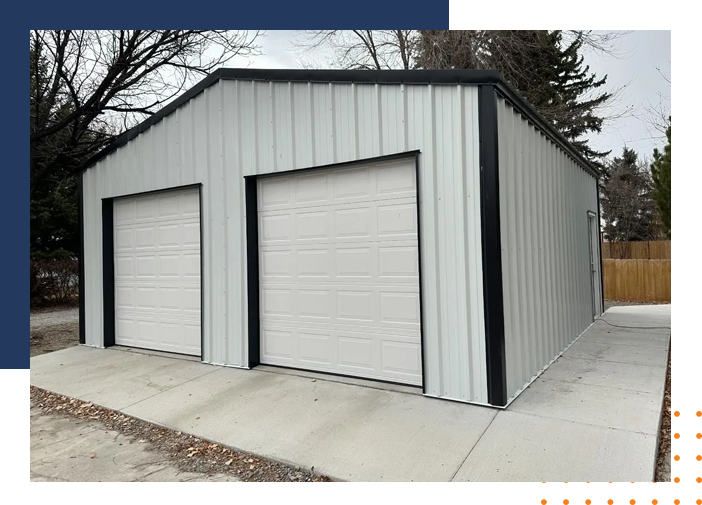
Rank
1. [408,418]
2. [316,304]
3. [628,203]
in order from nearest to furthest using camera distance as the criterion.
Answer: [408,418]
[316,304]
[628,203]

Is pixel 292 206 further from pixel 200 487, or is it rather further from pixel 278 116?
pixel 200 487

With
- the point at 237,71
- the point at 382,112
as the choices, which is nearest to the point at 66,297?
the point at 237,71

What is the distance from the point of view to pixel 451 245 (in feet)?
13.2

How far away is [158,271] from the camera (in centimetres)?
642

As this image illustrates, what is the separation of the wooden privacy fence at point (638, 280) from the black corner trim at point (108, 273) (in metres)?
13.0

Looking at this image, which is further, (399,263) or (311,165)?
(311,165)

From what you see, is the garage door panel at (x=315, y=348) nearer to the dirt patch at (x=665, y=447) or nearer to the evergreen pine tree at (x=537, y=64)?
the dirt patch at (x=665, y=447)

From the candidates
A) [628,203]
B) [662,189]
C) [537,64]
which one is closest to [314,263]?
[537,64]

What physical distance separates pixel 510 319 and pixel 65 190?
14.7 m

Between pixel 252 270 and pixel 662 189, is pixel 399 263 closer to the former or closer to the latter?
pixel 252 270

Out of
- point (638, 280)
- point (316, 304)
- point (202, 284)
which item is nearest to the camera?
point (316, 304)

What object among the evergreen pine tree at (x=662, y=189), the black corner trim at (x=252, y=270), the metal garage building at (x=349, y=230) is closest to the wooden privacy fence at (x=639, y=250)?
the evergreen pine tree at (x=662, y=189)

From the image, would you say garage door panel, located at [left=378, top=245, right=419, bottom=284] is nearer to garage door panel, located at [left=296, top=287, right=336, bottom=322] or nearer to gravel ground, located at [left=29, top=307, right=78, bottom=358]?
garage door panel, located at [left=296, top=287, right=336, bottom=322]

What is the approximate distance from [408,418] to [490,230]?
1.74 metres
